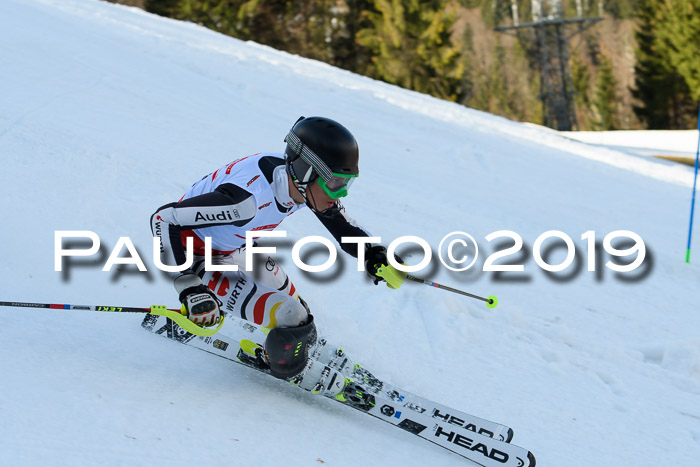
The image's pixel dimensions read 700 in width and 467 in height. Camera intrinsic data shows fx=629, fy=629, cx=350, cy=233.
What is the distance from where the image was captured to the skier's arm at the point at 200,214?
290cm

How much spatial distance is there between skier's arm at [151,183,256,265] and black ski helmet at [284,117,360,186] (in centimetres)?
28

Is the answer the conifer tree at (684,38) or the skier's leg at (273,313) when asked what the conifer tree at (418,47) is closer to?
the conifer tree at (684,38)

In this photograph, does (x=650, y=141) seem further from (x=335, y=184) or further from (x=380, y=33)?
(x=335, y=184)

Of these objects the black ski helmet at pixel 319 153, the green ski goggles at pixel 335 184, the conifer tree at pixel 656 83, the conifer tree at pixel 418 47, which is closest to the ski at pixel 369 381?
the green ski goggles at pixel 335 184

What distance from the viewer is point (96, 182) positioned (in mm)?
5430

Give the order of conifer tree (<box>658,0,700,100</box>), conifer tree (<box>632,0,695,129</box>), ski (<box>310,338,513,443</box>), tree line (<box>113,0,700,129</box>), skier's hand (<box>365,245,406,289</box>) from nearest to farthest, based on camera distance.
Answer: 1. ski (<box>310,338,513,443</box>)
2. skier's hand (<box>365,245,406,289</box>)
3. tree line (<box>113,0,700,129</box>)
4. conifer tree (<box>658,0,700,100</box>)
5. conifer tree (<box>632,0,695,129</box>)

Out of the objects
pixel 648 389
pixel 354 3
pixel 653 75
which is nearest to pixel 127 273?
pixel 648 389

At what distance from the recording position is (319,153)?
9.82ft

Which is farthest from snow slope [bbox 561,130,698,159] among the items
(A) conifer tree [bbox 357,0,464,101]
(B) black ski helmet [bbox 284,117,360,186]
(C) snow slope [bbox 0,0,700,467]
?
(B) black ski helmet [bbox 284,117,360,186]

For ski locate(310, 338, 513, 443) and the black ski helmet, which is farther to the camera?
ski locate(310, 338, 513, 443)

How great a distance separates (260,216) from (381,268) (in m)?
0.87

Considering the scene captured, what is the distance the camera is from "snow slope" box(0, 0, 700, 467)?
2.83 meters

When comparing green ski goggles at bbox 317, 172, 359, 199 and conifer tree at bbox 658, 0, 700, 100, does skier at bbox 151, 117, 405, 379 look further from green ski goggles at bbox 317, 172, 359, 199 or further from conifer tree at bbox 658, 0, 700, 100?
conifer tree at bbox 658, 0, 700, 100

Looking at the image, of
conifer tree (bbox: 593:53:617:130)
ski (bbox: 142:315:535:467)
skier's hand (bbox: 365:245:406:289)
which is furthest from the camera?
conifer tree (bbox: 593:53:617:130)
